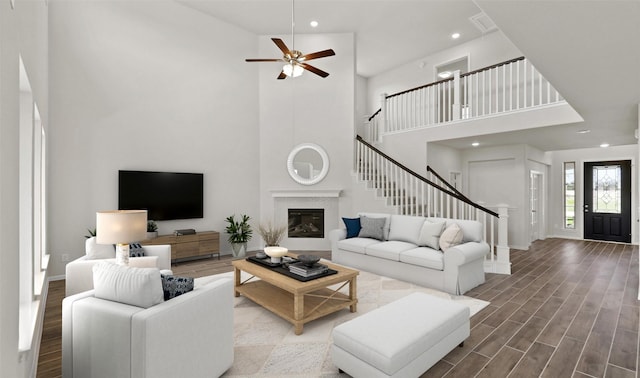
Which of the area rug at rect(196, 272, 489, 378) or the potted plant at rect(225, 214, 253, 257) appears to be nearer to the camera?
the area rug at rect(196, 272, 489, 378)

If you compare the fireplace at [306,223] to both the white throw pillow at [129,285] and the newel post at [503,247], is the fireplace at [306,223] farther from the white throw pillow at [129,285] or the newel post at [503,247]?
the white throw pillow at [129,285]

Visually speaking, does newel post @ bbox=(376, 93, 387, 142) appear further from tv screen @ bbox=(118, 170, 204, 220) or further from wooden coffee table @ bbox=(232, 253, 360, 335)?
wooden coffee table @ bbox=(232, 253, 360, 335)

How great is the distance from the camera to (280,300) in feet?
10.8

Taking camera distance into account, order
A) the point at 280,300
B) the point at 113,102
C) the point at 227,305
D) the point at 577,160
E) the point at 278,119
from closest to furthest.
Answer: the point at 227,305, the point at 280,300, the point at 113,102, the point at 278,119, the point at 577,160

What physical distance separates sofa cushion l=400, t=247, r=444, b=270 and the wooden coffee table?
1218mm

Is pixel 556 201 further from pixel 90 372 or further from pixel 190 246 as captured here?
pixel 90 372

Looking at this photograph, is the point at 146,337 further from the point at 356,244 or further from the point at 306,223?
the point at 306,223

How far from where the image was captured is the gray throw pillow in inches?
201

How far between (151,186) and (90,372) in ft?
13.0

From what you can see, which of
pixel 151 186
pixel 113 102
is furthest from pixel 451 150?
pixel 113 102

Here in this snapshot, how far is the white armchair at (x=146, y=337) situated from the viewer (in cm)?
167

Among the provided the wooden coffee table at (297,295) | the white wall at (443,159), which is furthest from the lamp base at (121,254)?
the white wall at (443,159)

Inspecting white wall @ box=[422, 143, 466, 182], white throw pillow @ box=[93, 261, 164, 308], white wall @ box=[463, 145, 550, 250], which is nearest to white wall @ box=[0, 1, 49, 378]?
white throw pillow @ box=[93, 261, 164, 308]

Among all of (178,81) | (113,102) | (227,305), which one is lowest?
(227,305)
